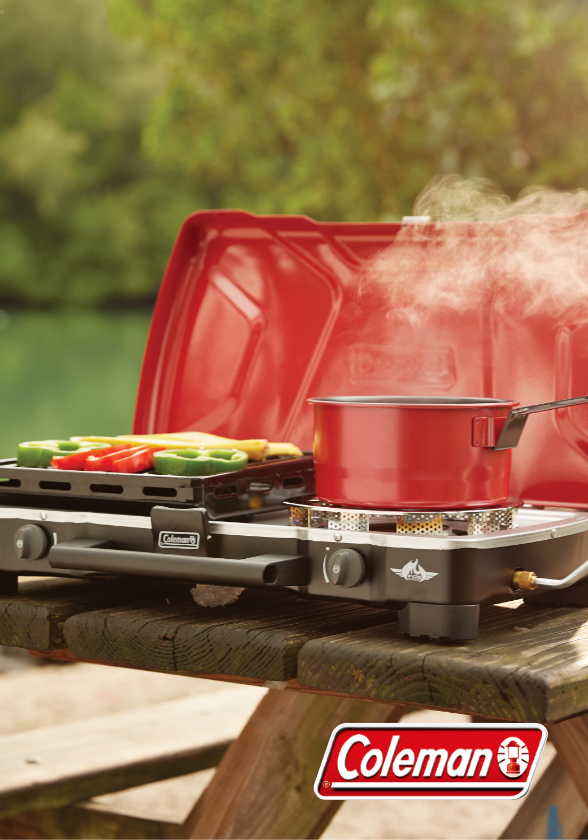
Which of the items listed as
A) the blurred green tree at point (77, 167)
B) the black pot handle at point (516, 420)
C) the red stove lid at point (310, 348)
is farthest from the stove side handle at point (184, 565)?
the blurred green tree at point (77, 167)

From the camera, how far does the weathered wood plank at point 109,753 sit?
3055 mm

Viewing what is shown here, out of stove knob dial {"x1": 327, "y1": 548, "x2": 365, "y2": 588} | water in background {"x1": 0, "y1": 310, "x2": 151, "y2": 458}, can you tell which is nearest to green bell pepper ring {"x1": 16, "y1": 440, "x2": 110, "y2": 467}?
stove knob dial {"x1": 327, "y1": 548, "x2": 365, "y2": 588}

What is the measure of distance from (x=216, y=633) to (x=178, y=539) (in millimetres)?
178

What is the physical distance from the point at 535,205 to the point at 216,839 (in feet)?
5.12

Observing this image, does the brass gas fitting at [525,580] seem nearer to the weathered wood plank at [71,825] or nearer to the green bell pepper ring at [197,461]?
the green bell pepper ring at [197,461]

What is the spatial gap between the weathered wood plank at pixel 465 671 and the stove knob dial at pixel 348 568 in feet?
0.29

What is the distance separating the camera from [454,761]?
5.68ft

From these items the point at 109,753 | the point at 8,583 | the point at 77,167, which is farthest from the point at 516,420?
the point at 77,167

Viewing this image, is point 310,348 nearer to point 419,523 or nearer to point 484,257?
point 484,257

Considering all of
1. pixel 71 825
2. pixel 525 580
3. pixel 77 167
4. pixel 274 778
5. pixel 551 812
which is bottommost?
pixel 71 825

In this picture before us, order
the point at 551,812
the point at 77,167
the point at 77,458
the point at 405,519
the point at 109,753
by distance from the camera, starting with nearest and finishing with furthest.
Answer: the point at 405,519 < the point at 77,458 < the point at 551,812 < the point at 109,753 < the point at 77,167

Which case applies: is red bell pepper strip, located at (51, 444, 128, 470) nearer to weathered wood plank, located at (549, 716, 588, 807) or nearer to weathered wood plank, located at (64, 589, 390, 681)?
weathered wood plank, located at (64, 589, 390, 681)

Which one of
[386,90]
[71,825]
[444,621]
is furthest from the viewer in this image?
[386,90]

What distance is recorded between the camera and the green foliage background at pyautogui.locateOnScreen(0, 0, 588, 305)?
15.9 meters
